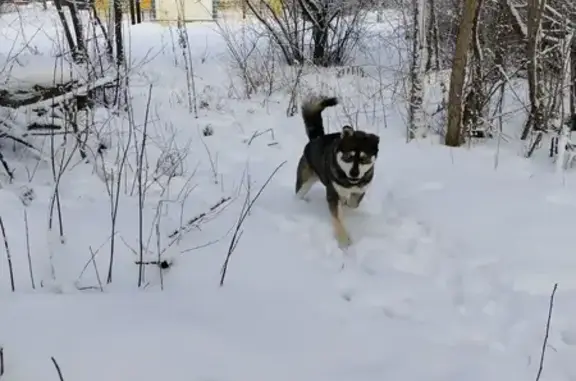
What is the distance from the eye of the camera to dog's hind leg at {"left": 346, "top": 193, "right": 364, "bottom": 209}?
4.41 metres

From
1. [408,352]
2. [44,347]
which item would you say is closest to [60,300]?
[44,347]

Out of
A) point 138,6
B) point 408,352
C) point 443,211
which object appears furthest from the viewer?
point 138,6

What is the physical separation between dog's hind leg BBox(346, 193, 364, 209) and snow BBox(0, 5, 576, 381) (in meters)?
0.11

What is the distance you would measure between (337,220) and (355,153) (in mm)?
457

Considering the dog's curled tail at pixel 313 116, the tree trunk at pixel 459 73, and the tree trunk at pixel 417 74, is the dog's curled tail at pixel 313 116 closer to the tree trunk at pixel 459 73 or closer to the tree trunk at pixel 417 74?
the tree trunk at pixel 459 73

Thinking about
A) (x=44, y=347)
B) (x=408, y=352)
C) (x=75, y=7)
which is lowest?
(x=408, y=352)

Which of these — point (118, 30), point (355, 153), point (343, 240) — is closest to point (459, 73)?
point (355, 153)

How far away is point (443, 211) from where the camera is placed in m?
4.34

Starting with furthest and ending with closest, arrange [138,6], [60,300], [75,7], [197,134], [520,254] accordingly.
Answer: [138,6], [75,7], [197,134], [520,254], [60,300]

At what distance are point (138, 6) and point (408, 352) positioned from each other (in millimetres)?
16588

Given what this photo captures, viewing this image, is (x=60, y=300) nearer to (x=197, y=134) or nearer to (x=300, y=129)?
(x=197, y=134)

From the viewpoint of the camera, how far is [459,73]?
578cm

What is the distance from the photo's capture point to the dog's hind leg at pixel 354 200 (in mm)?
4406

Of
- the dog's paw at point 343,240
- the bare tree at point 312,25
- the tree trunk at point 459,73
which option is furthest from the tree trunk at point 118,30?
the dog's paw at point 343,240
